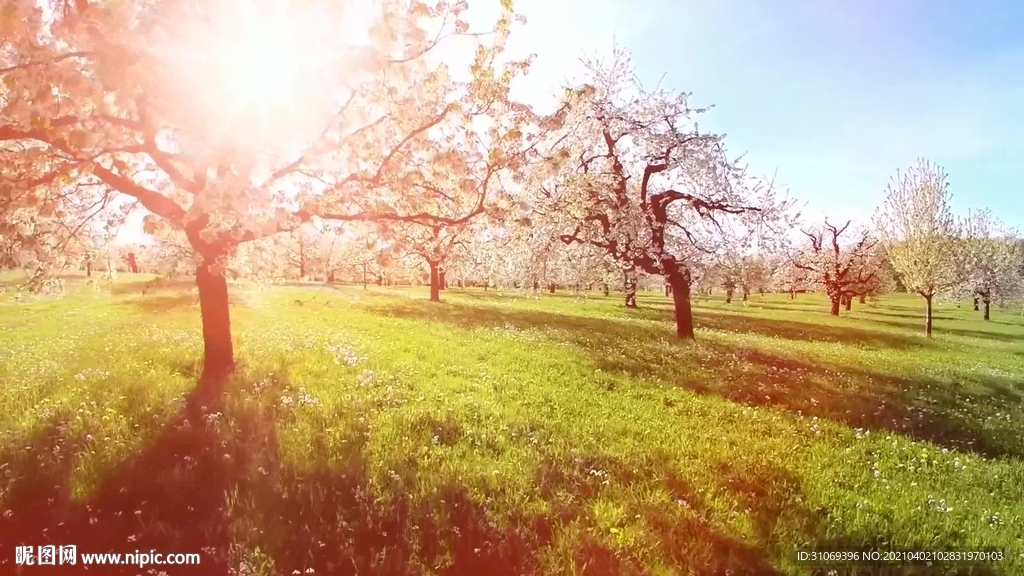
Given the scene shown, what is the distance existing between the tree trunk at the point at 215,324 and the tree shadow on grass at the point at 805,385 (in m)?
9.97

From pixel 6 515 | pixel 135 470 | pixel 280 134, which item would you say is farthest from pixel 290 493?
pixel 280 134

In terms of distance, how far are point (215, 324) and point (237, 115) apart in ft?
18.4

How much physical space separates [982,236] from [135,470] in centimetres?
7084

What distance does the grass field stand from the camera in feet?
18.2

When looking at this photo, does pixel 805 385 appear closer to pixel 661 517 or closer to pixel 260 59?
pixel 661 517

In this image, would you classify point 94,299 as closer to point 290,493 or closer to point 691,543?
point 290,493

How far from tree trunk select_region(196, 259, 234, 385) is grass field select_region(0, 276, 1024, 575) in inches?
21.8

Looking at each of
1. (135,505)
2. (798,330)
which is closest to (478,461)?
(135,505)

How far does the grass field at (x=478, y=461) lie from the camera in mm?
5539

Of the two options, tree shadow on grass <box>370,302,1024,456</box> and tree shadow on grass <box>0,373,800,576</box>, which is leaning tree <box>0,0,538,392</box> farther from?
tree shadow on grass <box>370,302,1024,456</box>

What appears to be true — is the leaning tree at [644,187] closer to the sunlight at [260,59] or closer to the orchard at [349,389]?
the orchard at [349,389]

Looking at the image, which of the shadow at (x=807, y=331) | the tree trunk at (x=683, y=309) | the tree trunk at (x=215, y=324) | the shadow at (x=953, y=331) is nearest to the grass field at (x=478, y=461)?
the tree trunk at (x=215, y=324)

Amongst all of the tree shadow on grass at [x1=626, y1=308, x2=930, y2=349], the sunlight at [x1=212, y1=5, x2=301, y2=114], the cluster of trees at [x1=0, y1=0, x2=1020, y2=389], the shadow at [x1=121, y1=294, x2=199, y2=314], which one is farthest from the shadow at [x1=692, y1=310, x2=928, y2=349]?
the sunlight at [x1=212, y1=5, x2=301, y2=114]

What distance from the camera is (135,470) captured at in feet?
22.2
